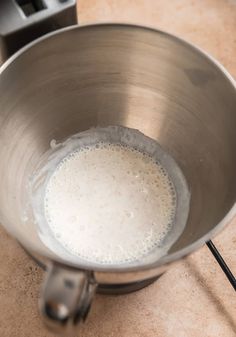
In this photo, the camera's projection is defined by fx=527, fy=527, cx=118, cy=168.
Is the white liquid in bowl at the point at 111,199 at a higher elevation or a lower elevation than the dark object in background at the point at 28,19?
lower

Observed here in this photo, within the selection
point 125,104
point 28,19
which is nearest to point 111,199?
point 125,104

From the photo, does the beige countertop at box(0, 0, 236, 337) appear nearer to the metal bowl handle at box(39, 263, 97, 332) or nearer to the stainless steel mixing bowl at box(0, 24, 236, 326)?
the stainless steel mixing bowl at box(0, 24, 236, 326)

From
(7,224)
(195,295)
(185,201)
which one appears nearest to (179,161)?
(185,201)

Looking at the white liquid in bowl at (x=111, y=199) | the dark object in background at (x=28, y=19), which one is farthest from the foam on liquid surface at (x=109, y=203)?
the dark object in background at (x=28, y=19)

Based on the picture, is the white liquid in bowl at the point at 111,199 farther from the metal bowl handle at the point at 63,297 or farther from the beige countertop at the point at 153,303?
the metal bowl handle at the point at 63,297

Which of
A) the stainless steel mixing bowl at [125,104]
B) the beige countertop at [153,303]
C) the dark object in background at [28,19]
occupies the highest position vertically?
the dark object in background at [28,19]

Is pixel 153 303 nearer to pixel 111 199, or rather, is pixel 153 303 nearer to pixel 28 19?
pixel 111 199

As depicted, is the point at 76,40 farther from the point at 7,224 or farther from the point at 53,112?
the point at 7,224
